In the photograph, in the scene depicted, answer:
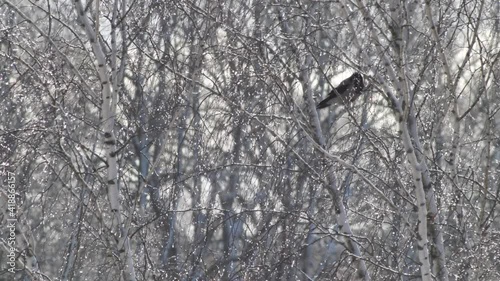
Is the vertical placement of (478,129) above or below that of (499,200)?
above

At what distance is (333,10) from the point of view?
928cm

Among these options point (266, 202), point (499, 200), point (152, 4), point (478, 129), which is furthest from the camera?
point (478, 129)

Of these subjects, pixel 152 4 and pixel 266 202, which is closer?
pixel 152 4

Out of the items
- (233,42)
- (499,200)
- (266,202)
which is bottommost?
(499,200)

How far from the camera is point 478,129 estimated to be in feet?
40.6

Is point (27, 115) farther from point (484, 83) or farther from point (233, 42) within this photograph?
point (484, 83)

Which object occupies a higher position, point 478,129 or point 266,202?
point 478,129

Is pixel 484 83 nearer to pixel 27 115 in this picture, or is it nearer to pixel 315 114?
pixel 315 114

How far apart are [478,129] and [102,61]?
8.11m

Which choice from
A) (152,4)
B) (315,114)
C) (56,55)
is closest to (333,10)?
(315,114)

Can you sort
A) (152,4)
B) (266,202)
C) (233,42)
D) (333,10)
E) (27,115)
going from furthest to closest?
(333,10) → (27,115) → (266,202) → (233,42) → (152,4)

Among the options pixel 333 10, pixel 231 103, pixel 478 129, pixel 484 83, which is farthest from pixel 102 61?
pixel 478 129

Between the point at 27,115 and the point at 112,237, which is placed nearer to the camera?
the point at 112,237

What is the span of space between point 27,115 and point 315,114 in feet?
8.51
